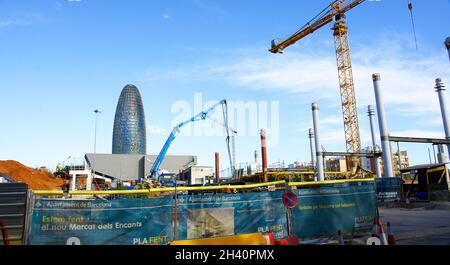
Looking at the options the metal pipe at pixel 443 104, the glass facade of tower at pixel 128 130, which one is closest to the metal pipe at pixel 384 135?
the metal pipe at pixel 443 104

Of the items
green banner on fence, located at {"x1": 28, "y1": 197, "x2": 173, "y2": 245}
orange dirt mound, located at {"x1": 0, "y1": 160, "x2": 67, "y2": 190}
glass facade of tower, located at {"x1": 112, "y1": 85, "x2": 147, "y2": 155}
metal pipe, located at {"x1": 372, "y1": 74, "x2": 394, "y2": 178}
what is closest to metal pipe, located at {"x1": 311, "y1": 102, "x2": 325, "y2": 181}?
metal pipe, located at {"x1": 372, "y1": 74, "x2": 394, "y2": 178}

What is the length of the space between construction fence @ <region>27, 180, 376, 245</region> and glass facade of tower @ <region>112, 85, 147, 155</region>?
7187 inches

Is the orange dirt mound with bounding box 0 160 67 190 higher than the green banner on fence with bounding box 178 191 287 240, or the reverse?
the orange dirt mound with bounding box 0 160 67 190

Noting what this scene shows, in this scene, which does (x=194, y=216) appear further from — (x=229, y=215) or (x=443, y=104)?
(x=443, y=104)

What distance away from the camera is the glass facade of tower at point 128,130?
185375mm

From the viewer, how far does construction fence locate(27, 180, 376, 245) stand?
26.3 feet

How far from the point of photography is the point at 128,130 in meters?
188

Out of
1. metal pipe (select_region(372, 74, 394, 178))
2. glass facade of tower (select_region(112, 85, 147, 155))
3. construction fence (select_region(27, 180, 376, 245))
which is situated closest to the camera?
construction fence (select_region(27, 180, 376, 245))

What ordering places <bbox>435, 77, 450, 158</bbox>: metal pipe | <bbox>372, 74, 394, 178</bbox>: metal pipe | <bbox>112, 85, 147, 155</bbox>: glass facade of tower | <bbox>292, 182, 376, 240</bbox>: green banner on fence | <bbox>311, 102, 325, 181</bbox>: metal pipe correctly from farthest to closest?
<bbox>112, 85, 147, 155</bbox>: glass facade of tower → <bbox>311, 102, 325, 181</bbox>: metal pipe → <bbox>435, 77, 450, 158</bbox>: metal pipe → <bbox>372, 74, 394, 178</bbox>: metal pipe → <bbox>292, 182, 376, 240</bbox>: green banner on fence

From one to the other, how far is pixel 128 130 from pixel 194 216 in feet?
616

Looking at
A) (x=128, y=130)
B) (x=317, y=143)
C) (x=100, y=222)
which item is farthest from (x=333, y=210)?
(x=128, y=130)

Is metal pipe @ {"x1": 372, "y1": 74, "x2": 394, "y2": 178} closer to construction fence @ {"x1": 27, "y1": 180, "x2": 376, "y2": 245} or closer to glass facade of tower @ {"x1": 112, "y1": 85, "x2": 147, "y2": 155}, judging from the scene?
construction fence @ {"x1": 27, "y1": 180, "x2": 376, "y2": 245}
